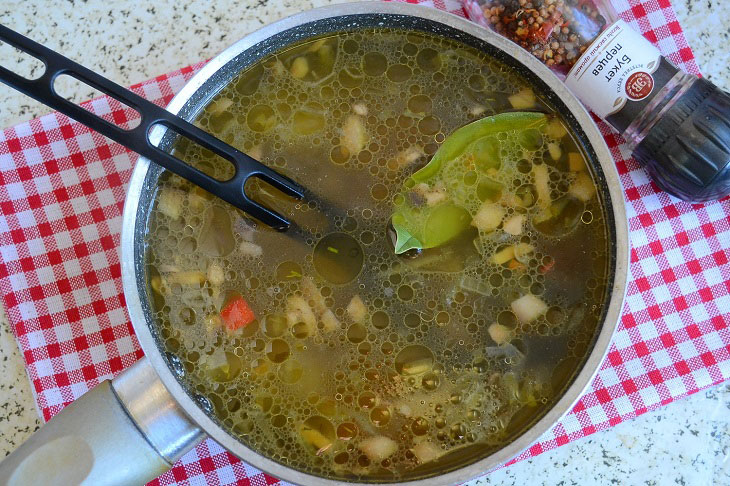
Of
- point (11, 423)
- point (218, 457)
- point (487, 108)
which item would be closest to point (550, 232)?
A: point (487, 108)

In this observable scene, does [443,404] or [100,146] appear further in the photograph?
[100,146]

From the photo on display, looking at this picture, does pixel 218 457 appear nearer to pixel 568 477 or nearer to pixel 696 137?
pixel 568 477

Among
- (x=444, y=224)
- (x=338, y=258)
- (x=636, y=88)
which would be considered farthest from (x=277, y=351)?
(x=636, y=88)

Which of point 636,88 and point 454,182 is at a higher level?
point 636,88

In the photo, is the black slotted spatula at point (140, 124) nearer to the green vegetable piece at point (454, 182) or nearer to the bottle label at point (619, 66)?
the green vegetable piece at point (454, 182)

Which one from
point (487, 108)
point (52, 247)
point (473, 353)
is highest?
point (487, 108)

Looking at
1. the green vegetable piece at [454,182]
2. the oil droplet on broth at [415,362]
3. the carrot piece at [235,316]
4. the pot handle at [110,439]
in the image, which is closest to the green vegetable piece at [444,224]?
the green vegetable piece at [454,182]

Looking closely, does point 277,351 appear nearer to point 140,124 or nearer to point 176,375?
point 176,375
